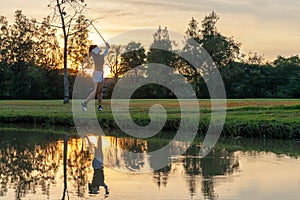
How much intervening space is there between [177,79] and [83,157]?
34.3 metres

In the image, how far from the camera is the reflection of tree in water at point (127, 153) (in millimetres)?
9734

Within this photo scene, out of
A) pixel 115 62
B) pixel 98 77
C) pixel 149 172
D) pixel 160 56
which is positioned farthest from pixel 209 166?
pixel 160 56

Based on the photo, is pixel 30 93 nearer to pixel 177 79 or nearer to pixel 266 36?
pixel 177 79

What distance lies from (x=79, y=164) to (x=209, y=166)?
2321 millimetres

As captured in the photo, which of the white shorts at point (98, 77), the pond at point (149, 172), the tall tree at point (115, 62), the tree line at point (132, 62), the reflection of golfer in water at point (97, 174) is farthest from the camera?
the tree line at point (132, 62)

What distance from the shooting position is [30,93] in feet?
148

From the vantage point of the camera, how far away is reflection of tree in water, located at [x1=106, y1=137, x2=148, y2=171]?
31.9ft

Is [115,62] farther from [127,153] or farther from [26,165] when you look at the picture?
[26,165]

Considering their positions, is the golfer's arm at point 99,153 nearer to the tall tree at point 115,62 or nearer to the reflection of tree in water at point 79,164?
the reflection of tree in water at point 79,164

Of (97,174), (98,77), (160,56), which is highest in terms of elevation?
(160,56)

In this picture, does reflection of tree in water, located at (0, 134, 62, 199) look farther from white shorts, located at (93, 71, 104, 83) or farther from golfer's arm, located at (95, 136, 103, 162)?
white shorts, located at (93, 71, 104, 83)

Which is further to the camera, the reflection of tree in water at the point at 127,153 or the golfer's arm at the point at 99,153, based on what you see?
the golfer's arm at the point at 99,153

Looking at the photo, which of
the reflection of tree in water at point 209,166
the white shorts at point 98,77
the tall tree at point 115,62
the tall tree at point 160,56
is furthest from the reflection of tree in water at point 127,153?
the tall tree at point 115,62

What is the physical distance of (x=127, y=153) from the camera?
11.2 m
